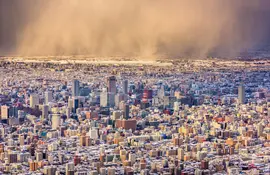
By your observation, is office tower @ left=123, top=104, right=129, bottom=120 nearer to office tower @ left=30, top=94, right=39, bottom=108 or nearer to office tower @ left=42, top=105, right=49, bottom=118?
office tower @ left=42, top=105, right=49, bottom=118

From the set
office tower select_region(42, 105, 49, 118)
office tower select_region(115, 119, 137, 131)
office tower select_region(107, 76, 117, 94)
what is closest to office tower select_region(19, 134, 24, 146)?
office tower select_region(42, 105, 49, 118)

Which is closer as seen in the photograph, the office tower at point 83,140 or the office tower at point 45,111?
the office tower at point 83,140

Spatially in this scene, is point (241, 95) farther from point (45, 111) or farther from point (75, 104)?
point (45, 111)

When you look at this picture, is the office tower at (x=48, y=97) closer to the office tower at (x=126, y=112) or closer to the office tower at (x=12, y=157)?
the office tower at (x=126, y=112)

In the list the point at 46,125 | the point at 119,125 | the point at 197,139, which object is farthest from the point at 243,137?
the point at 46,125

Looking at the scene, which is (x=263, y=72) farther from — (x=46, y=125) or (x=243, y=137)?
(x=46, y=125)

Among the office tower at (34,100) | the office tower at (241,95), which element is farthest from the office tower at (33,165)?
the office tower at (241,95)

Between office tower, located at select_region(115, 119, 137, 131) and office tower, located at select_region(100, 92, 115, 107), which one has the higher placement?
office tower, located at select_region(100, 92, 115, 107)

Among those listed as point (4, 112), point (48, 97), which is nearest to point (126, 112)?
point (48, 97)

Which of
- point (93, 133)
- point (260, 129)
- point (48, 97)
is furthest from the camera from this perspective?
point (48, 97)

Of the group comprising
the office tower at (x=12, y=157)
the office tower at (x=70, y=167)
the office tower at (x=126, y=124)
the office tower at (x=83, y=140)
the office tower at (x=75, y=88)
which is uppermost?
the office tower at (x=75, y=88)

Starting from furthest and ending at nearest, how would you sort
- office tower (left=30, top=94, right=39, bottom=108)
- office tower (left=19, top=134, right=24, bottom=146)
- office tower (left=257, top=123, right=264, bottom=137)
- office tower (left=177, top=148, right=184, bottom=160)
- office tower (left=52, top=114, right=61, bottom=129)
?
office tower (left=30, top=94, right=39, bottom=108)
office tower (left=52, top=114, right=61, bottom=129)
office tower (left=257, top=123, right=264, bottom=137)
office tower (left=19, top=134, right=24, bottom=146)
office tower (left=177, top=148, right=184, bottom=160)
